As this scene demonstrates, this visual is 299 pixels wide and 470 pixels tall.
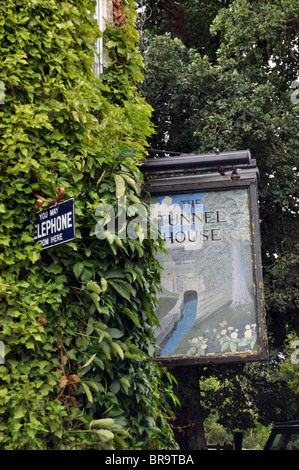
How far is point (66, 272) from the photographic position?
21.7ft

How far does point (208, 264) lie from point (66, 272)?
11.0ft

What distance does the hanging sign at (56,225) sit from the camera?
5.72 m

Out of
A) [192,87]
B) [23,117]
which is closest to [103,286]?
[23,117]

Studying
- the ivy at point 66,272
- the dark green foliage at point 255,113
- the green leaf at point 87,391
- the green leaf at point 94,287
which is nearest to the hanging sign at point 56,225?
the ivy at point 66,272

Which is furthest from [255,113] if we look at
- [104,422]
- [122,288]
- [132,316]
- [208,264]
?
[104,422]

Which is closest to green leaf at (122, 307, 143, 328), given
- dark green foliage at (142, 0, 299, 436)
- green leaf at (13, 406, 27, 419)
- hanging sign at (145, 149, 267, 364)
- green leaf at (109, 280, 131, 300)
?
green leaf at (109, 280, 131, 300)

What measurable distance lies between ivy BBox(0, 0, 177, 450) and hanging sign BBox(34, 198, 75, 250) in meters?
0.15

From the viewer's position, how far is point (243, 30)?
15.2 metres

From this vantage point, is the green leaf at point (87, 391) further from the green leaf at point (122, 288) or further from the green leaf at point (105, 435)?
the green leaf at point (122, 288)

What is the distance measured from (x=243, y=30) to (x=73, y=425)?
11254 mm

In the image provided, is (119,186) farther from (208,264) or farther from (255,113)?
(255,113)

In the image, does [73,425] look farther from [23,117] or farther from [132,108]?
[132,108]

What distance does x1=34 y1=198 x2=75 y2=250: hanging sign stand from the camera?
572 cm
